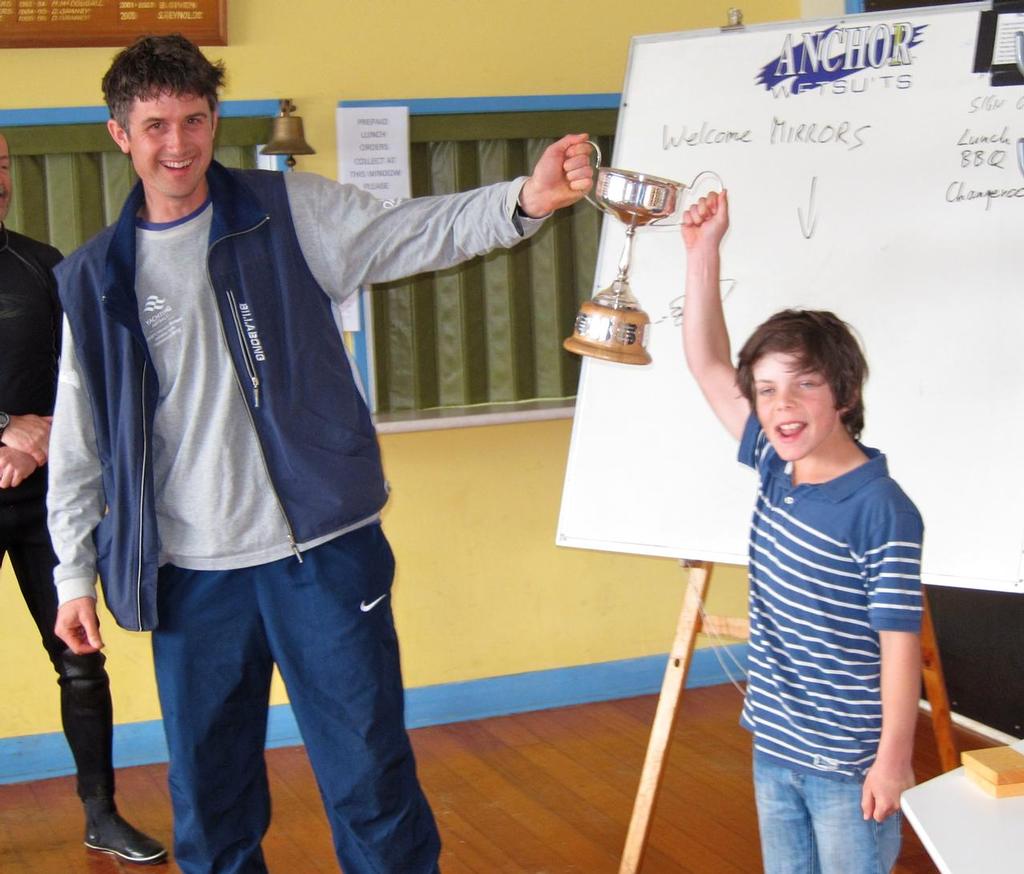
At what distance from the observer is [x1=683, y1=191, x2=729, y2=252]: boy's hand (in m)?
1.82

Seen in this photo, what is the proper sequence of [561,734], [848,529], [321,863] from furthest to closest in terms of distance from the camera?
1. [561,734]
2. [321,863]
3. [848,529]

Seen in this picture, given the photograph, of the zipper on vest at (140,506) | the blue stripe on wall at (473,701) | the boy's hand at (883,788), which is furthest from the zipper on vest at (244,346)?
the blue stripe on wall at (473,701)

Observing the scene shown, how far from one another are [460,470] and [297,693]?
5.47ft

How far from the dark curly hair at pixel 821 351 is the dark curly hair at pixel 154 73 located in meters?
0.88

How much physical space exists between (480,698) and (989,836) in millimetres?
2591

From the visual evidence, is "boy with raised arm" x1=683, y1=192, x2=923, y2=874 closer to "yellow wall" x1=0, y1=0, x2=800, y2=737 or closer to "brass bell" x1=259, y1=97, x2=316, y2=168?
"brass bell" x1=259, y1=97, x2=316, y2=168

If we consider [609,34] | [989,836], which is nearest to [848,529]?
[989,836]

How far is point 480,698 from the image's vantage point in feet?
12.0

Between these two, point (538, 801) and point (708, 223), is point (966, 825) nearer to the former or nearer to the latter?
point (708, 223)

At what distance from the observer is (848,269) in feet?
7.87

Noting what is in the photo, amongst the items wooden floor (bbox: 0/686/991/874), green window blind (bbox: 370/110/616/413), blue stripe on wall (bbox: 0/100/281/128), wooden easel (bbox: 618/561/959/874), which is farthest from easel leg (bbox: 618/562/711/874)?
blue stripe on wall (bbox: 0/100/281/128)

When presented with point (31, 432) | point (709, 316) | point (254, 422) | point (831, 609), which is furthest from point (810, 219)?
point (31, 432)

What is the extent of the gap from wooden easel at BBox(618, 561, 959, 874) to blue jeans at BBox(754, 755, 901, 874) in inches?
26.2

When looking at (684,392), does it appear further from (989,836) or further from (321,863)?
(989,836)
